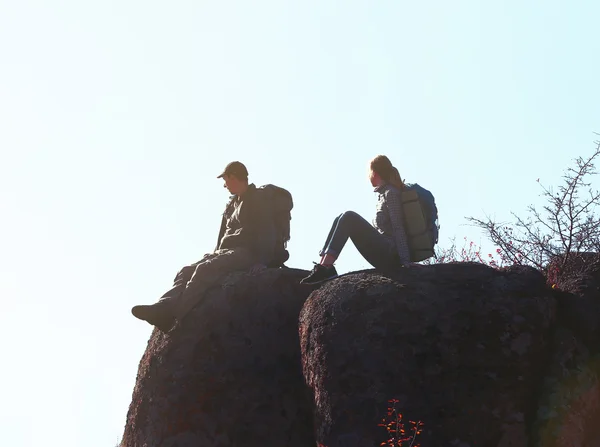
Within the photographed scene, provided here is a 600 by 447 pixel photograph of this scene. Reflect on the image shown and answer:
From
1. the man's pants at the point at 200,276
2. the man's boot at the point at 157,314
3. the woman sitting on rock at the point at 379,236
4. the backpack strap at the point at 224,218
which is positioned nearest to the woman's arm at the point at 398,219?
the woman sitting on rock at the point at 379,236

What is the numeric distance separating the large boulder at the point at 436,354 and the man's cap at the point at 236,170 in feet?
7.62

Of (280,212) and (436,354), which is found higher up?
(280,212)

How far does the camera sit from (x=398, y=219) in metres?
9.09

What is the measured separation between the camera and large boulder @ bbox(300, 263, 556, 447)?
7.75 m

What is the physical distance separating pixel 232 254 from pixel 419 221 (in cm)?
233

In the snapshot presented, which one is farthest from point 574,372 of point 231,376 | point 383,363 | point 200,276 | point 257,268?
point 200,276

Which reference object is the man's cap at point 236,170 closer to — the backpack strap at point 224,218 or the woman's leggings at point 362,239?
the backpack strap at point 224,218

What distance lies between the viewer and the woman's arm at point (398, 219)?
9.00 meters

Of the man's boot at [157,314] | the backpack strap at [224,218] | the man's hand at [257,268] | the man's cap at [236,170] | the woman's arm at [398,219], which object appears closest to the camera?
the woman's arm at [398,219]

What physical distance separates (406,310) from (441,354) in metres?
0.57

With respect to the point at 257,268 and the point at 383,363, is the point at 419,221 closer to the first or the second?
the point at 383,363

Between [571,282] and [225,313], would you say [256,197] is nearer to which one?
[225,313]

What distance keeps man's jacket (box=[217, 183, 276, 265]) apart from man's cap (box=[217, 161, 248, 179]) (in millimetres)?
173

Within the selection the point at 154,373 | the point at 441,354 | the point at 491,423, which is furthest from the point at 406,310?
the point at 154,373
